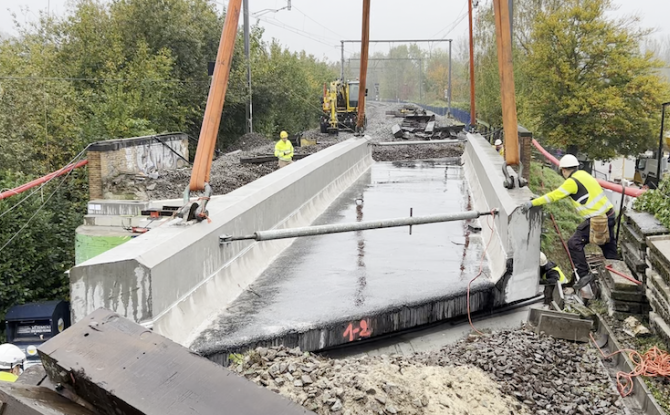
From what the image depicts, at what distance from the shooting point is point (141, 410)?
3541 millimetres

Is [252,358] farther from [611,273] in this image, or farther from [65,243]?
[65,243]

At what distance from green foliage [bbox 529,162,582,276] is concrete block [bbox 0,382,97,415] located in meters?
14.7

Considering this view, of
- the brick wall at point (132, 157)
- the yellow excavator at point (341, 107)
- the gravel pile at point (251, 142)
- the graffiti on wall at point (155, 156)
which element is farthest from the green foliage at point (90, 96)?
the yellow excavator at point (341, 107)

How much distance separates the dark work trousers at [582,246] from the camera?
29.2 ft

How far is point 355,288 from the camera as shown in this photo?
781 cm

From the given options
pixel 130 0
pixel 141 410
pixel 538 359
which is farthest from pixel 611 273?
pixel 130 0

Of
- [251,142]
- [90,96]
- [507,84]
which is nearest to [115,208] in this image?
[507,84]

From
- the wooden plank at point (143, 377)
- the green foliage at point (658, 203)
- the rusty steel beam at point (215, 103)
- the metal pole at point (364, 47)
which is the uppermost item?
the metal pole at point (364, 47)

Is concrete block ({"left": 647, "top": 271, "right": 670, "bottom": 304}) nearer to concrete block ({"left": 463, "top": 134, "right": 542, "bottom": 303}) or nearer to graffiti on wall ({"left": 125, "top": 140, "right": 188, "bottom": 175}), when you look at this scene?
concrete block ({"left": 463, "top": 134, "right": 542, "bottom": 303})

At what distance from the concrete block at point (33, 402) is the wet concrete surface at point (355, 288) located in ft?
6.89

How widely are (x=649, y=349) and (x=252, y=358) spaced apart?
153 inches

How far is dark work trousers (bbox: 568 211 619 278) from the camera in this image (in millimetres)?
8914

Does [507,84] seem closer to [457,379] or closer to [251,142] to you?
[457,379]

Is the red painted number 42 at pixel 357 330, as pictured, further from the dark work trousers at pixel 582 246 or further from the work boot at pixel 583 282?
the dark work trousers at pixel 582 246
